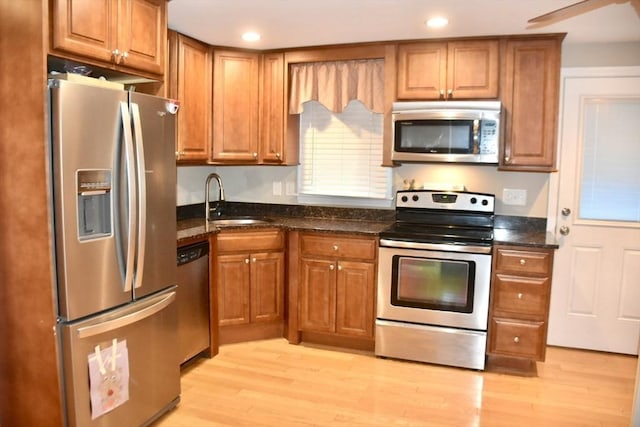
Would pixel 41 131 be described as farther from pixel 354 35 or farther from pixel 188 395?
pixel 354 35

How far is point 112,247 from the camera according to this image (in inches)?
91.4

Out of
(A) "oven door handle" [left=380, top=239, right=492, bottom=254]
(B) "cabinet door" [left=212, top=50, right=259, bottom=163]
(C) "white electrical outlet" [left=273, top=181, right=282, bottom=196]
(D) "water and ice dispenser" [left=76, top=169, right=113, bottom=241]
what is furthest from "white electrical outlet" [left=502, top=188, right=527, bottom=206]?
(D) "water and ice dispenser" [left=76, top=169, right=113, bottom=241]

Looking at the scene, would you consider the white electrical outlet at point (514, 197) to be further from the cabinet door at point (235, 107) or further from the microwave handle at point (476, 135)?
the cabinet door at point (235, 107)

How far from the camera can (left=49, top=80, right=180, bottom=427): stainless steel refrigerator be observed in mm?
2127

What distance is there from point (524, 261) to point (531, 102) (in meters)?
1.09

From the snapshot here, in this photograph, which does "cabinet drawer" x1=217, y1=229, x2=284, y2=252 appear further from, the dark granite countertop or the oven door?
the oven door

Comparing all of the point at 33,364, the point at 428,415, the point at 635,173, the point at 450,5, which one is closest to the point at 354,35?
the point at 450,5

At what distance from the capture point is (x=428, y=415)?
9.45ft

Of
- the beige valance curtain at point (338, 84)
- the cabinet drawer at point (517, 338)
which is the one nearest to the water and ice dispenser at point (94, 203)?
the beige valance curtain at point (338, 84)

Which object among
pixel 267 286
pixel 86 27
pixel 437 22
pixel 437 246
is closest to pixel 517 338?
pixel 437 246

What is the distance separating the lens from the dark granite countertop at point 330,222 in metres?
3.45

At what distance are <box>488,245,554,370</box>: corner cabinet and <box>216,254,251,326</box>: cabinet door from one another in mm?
1731

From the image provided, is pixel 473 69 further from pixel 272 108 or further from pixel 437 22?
pixel 272 108

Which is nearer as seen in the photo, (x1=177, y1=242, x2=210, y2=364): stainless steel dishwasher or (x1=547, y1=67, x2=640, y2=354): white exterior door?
(x1=177, y1=242, x2=210, y2=364): stainless steel dishwasher
